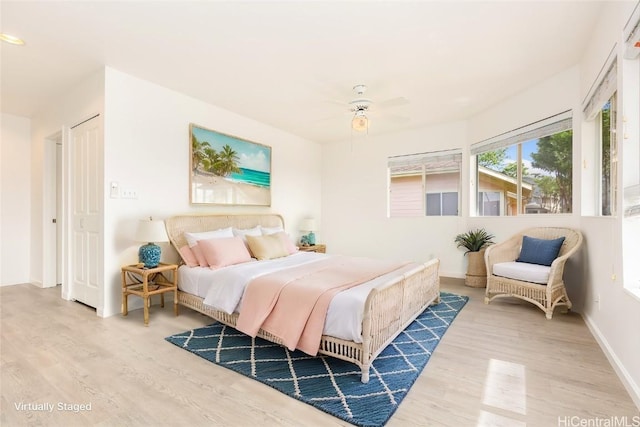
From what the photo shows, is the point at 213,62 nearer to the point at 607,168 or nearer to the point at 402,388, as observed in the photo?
the point at 402,388

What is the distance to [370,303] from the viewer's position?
2.03 meters

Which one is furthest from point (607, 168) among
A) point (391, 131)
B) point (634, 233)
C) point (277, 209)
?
point (277, 209)

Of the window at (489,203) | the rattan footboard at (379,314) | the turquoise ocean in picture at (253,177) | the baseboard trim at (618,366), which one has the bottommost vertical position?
the baseboard trim at (618,366)

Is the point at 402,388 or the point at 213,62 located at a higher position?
the point at 213,62

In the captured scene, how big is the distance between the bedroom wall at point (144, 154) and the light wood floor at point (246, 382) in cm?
91

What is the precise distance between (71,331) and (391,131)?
5526 mm

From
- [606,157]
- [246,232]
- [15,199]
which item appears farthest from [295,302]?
[15,199]

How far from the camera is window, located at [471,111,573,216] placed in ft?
12.3

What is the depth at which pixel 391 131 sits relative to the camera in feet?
19.0

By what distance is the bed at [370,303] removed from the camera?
205cm

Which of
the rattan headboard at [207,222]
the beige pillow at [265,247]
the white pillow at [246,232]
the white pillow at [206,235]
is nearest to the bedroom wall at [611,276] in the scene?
the beige pillow at [265,247]

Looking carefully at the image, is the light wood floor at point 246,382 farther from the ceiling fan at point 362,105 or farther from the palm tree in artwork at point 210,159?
the ceiling fan at point 362,105

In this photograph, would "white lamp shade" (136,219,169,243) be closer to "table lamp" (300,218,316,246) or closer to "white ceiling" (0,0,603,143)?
"white ceiling" (0,0,603,143)

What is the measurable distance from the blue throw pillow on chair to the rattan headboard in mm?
3714
